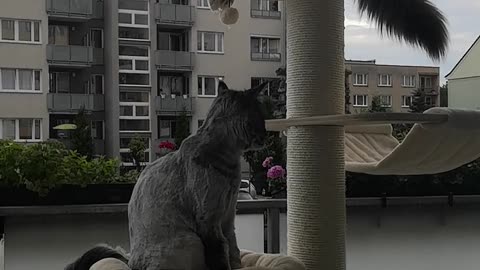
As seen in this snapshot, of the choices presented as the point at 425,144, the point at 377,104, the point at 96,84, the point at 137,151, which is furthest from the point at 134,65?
the point at 425,144

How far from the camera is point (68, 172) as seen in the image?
2.53m

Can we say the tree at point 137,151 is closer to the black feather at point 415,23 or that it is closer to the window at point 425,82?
the black feather at point 415,23

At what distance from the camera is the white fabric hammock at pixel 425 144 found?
172 centimetres

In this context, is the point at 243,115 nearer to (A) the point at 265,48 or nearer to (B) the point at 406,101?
(A) the point at 265,48

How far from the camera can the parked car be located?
9.34 ft

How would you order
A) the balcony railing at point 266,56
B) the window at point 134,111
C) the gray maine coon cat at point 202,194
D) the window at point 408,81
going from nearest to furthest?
the gray maine coon cat at point 202,194
the window at point 134,111
the balcony railing at point 266,56
the window at point 408,81

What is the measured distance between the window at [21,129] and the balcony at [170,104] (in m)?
0.64

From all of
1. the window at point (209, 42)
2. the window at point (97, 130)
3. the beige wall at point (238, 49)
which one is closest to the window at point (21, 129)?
the window at point (97, 130)

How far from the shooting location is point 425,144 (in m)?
1.82

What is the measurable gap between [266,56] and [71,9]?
1121mm

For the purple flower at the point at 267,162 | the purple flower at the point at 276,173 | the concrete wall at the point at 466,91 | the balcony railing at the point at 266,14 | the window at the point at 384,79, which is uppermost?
the balcony railing at the point at 266,14

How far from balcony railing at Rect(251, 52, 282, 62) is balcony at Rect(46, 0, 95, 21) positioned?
940 mm

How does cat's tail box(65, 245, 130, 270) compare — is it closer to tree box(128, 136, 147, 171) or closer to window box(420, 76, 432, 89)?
tree box(128, 136, 147, 171)

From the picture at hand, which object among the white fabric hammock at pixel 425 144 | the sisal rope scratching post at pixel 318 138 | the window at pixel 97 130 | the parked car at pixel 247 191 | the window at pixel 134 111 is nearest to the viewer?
the white fabric hammock at pixel 425 144
